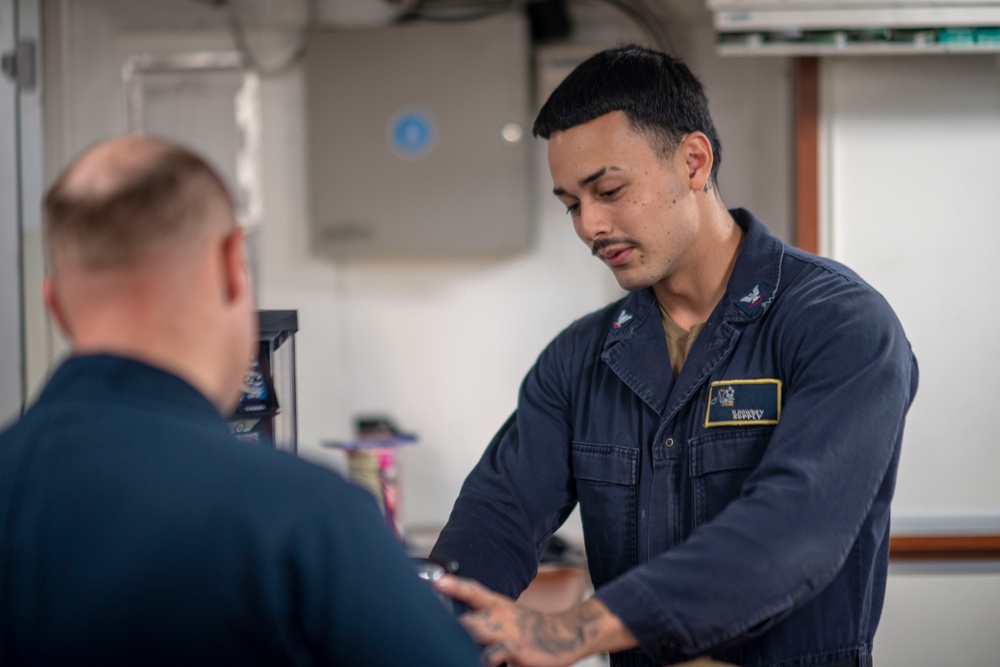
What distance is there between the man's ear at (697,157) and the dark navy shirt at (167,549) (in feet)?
3.20

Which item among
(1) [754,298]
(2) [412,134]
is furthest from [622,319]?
(2) [412,134]

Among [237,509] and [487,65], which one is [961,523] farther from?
[237,509]

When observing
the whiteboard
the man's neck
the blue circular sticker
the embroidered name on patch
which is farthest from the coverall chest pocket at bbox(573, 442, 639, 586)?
the blue circular sticker

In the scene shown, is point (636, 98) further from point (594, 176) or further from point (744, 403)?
point (744, 403)

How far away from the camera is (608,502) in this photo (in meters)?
1.48

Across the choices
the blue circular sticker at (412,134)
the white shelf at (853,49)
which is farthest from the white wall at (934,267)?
the blue circular sticker at (412,134)

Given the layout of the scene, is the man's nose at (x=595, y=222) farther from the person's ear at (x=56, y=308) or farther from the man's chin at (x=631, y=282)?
the person's ear at (x=56, y=308)

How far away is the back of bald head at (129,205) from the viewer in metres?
0.74

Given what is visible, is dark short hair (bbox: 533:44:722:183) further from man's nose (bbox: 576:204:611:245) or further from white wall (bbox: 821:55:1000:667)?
white wall (bbox: 821:55:1000:667)

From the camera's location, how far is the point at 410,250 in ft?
9.12

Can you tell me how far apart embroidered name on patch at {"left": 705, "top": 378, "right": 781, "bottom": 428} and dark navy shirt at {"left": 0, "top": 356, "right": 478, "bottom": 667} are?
77cm

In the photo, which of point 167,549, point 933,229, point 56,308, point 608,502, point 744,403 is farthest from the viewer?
point 933,229

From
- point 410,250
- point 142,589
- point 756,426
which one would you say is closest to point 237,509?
point 142,589

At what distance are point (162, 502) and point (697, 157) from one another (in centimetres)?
109
